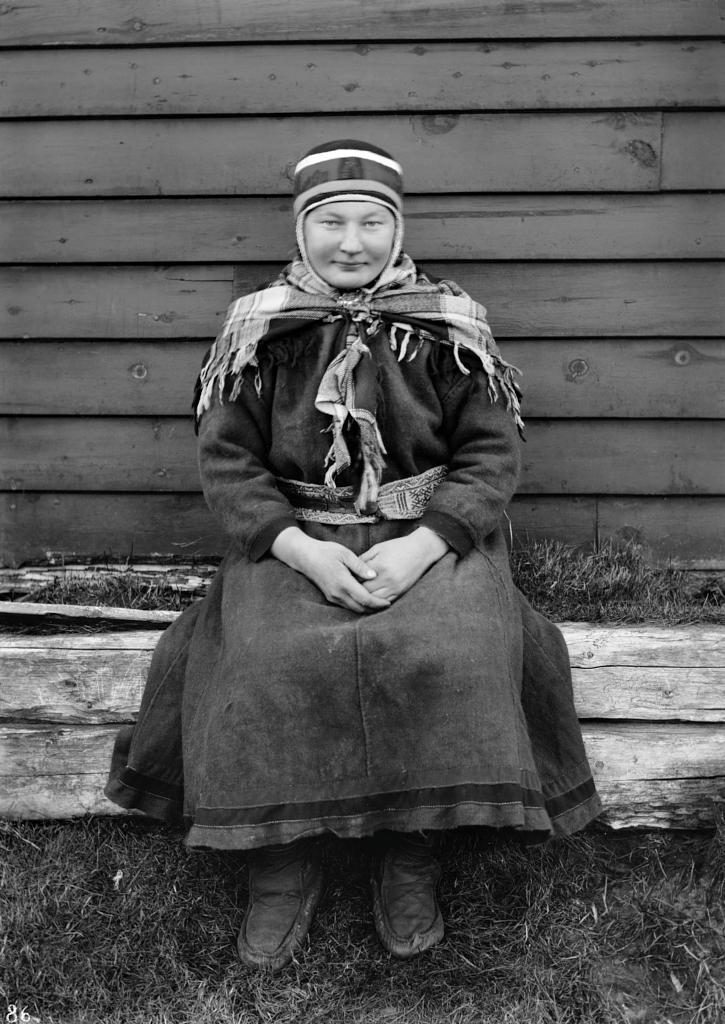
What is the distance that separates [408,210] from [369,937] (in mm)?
1927

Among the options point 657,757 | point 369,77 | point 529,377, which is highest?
point 369,77

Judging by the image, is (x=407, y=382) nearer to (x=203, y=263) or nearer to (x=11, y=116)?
(x=203, y=263)

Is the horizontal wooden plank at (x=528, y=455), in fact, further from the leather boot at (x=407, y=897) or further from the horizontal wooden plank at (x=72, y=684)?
the leather boot at (x=407, y=897)

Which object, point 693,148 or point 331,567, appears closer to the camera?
point 331,567

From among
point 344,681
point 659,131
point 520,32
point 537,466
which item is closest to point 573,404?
point 537,466

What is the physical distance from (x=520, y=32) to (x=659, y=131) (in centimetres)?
48

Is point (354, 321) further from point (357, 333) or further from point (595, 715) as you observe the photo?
point (595, 715)

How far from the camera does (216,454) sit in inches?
88.1

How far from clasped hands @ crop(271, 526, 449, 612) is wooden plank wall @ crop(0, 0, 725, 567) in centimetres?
97

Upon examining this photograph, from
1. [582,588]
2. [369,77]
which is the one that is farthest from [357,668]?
[369,77]

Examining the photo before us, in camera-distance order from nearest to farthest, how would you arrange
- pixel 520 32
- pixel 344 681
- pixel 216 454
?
pixel 344 681 → pixel 216 454 → pixel 520 32

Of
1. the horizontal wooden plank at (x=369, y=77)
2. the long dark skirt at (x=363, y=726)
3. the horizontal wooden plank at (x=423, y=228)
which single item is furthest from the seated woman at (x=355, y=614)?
the horizontal wooden plank at (x=369, y=77)

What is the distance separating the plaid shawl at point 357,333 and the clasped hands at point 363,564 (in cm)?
16

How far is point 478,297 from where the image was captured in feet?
9.52
